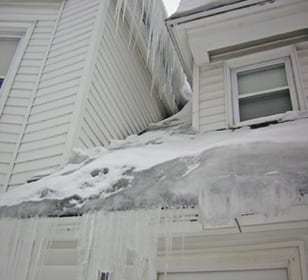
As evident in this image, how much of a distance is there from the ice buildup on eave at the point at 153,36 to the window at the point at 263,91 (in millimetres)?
1771

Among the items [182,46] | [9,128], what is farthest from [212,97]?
[9,128]

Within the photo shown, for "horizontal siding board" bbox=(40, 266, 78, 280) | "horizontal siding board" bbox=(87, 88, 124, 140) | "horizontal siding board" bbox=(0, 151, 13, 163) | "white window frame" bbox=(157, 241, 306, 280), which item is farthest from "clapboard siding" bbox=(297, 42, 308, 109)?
"horizontal siding board" bbox=(0, 151, 13, 163)

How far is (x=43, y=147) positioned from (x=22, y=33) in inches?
95.2

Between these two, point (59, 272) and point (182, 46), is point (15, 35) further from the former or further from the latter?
point (59, 272)

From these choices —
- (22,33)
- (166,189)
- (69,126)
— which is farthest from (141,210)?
(22,33)

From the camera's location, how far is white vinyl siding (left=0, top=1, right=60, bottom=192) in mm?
4664

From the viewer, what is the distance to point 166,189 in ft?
8.50

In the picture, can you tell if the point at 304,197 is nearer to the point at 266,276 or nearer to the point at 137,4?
the point at 266,276

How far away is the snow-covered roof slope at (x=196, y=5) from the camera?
188 inches

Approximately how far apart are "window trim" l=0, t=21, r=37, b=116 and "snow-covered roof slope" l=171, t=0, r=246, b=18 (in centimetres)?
247

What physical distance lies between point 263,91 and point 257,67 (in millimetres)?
472

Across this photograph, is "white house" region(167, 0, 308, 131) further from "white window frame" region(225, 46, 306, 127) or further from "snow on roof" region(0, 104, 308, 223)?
"snow on roof" region(0, 104, 308, 223)

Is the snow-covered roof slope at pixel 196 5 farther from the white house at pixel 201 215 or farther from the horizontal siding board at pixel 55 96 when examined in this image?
the horizontal siding board at pixel 55 96

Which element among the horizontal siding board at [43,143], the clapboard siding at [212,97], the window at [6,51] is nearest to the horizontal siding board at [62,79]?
the window at [6,51]
